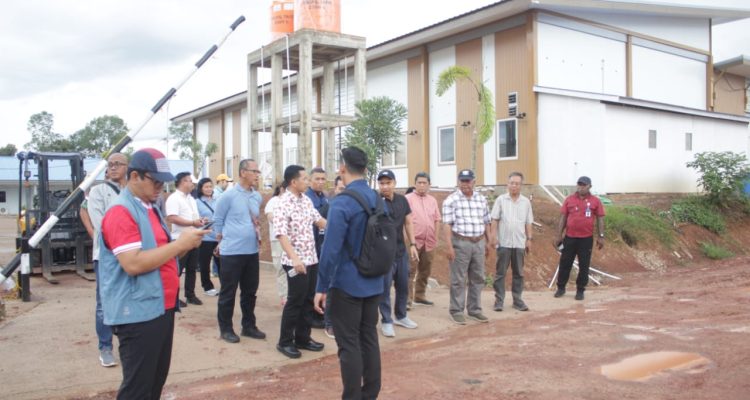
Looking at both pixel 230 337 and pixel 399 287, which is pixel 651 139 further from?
pixel 230 337

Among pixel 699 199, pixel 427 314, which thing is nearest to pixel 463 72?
pixel 699 199

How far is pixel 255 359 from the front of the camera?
6152mm

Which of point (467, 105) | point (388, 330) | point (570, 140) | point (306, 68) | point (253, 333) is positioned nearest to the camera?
point (253, 333)

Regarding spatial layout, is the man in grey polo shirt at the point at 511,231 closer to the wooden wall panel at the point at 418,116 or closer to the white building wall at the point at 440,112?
the white building wall at the point at 440,112

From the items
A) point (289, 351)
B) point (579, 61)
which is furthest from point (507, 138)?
point (289, 351)

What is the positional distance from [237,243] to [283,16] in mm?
11774

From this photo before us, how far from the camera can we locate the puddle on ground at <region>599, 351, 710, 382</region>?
530 cm

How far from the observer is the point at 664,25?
22.9 metres

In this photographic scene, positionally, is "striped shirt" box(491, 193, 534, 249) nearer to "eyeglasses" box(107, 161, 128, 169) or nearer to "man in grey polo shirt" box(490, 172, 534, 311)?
"man in grey polo shirt" box(490, 172, 534, 311)

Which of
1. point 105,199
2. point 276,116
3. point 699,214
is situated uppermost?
point 276,116

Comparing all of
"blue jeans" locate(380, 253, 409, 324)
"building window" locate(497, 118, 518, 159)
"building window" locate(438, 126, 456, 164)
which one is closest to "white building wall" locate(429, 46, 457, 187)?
"building window" locate(438, 126, 456, 164)

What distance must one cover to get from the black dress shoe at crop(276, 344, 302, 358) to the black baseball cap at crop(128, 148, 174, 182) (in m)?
3.24

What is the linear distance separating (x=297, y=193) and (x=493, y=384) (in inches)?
108

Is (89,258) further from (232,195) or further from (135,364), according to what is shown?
(135,364)
